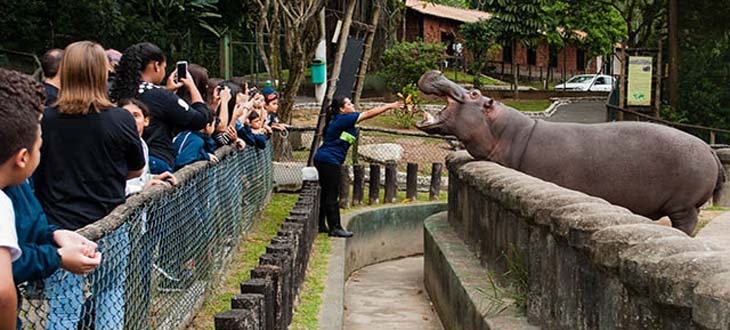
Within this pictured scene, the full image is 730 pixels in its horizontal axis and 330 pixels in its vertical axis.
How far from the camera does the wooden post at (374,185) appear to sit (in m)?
12.0

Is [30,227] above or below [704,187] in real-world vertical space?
above

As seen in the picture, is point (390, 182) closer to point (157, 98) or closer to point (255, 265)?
point (255, 265)

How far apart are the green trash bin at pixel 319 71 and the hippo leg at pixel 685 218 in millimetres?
15546

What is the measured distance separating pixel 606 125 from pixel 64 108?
181 inches

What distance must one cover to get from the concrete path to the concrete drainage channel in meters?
0.13

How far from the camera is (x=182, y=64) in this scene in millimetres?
6695

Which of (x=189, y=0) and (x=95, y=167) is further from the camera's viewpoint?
(x=189, y=0)

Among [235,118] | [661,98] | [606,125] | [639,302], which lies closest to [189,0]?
[661,98]

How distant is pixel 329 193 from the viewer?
32.1 feet

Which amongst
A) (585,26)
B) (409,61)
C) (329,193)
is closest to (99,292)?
(329,193)

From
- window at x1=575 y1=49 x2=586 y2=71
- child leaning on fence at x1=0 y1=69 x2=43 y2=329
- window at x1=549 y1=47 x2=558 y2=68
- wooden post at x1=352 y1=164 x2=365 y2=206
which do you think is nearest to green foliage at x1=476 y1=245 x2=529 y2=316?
child leaning on fence at x1=0 y1=69 x2=43 y2=329

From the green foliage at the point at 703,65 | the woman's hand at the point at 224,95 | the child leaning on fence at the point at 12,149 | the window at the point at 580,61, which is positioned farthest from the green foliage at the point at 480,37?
the child leaning on fence at the point at 12,149

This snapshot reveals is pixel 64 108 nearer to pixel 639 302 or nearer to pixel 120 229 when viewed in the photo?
pixel 120 229

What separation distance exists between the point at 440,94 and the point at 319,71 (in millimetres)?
14826
